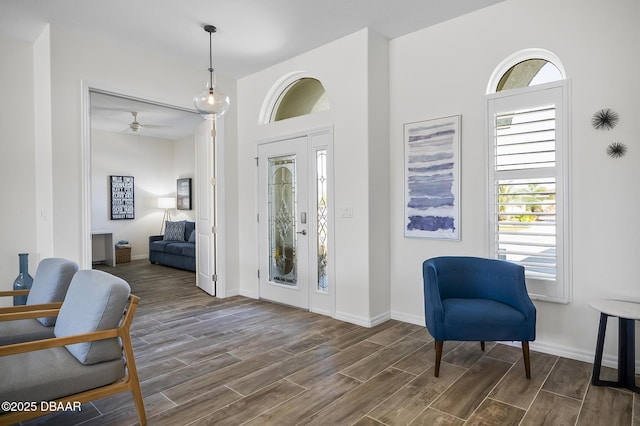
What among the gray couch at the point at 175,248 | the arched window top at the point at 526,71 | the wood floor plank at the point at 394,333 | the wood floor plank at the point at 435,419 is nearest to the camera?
the wood floor plank at the point at 435,419

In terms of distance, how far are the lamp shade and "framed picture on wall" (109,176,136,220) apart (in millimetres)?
575

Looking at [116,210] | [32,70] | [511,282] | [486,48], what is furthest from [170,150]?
[511,282]

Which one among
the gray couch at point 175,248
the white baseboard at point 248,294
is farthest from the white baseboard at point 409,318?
the gray couch at point 175,248

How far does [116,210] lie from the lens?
831 centimetres

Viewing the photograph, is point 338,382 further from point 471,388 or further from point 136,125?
point 136,125

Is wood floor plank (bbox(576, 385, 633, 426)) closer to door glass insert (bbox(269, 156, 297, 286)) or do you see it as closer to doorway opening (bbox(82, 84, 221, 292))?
door glass insert (bbox(269, 156, 297, 286))

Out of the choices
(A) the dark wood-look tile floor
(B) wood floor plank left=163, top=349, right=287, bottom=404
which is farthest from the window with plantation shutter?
(B) wood floor plank left=163, top=349, right=287, bottom=404

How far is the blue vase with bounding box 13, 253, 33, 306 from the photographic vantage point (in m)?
3.71

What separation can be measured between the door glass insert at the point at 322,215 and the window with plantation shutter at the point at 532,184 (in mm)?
1748

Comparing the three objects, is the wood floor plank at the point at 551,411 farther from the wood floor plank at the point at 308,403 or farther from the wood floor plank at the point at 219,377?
the wood floor plank at the point at 219,377

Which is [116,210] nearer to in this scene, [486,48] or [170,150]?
[170,150]

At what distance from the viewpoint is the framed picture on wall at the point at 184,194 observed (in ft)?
28.6

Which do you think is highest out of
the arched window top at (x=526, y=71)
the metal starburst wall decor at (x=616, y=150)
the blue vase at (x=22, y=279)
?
the arched window top at (x=526, y=71)

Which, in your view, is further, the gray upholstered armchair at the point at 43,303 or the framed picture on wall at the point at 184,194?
the framed picture on wall at the point at 184,194
